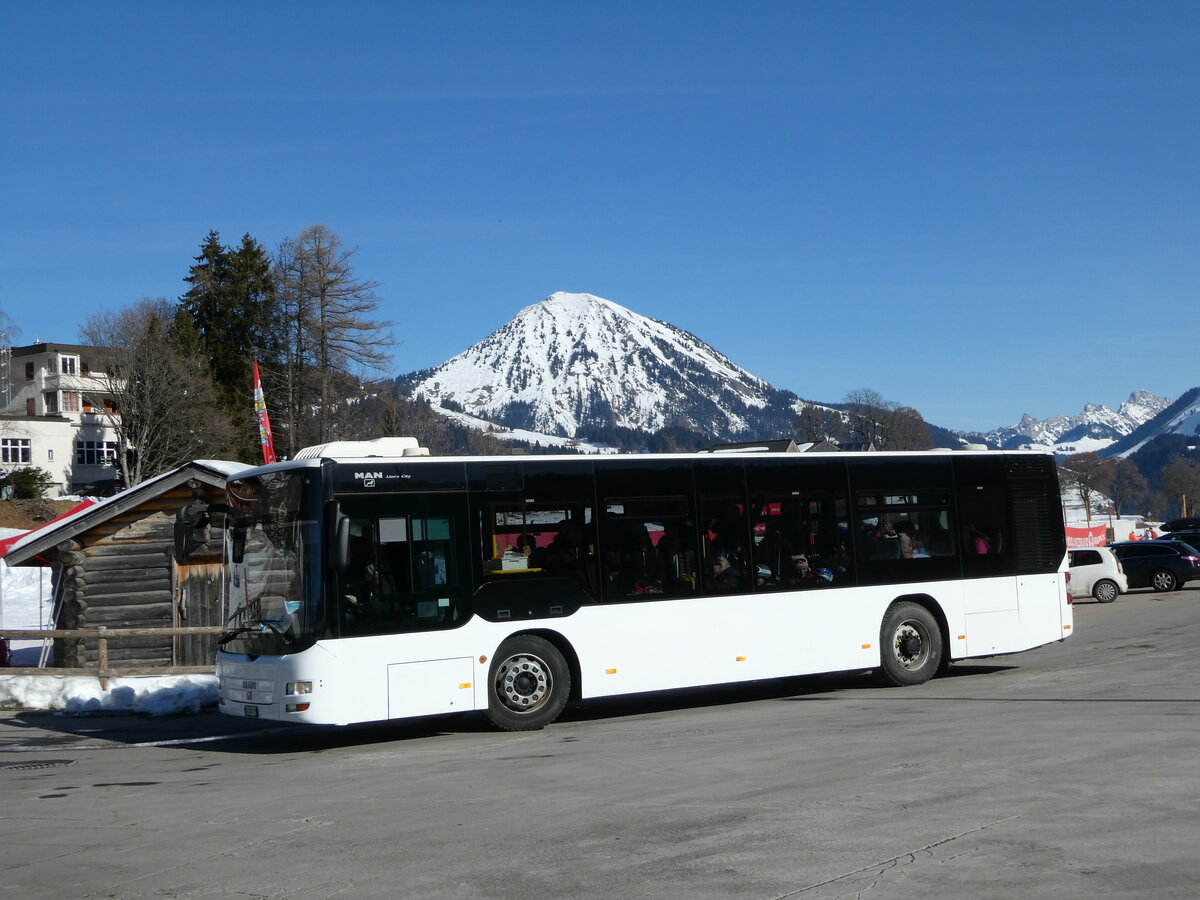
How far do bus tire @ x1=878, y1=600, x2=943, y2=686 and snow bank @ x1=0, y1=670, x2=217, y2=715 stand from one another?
30.7 ft

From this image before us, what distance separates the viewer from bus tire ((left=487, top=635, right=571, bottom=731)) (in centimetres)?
1291

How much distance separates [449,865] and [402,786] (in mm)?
2999

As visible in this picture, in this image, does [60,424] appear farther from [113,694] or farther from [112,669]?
[113,694]

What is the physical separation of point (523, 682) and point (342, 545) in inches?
102

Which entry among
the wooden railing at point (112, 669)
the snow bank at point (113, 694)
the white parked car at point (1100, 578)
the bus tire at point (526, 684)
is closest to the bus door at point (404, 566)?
the bus tire at point (526, 684)

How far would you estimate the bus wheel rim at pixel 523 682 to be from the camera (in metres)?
13.0

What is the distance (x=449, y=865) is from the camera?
692 centimetres

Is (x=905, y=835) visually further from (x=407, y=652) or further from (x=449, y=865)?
(x=407, y=652)

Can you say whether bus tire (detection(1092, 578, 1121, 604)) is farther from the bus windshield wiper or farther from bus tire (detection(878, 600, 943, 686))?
the bus windshield wiper

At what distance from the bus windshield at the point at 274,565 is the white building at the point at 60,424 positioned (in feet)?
262

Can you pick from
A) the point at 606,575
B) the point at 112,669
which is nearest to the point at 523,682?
the point at 606,575

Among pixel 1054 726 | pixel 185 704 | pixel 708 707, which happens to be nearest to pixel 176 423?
pixel 185 704

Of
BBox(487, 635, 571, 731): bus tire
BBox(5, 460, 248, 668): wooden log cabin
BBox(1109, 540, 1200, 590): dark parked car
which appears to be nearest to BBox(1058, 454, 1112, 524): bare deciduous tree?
BBox(1109, 540, 1200, 590): dark parked car

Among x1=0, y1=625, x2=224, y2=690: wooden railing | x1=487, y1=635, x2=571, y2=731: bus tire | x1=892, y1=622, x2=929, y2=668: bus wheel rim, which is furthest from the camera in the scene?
x1=0, y1=625, x2=224, y2=690: wooden railing
